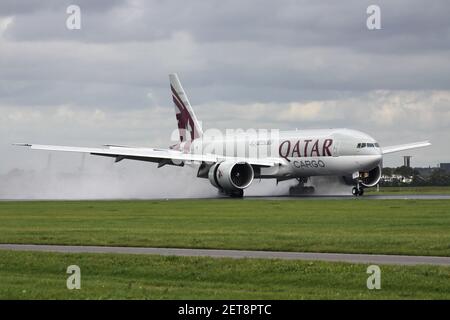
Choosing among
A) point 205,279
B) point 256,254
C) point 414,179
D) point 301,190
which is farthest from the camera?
point 414,179

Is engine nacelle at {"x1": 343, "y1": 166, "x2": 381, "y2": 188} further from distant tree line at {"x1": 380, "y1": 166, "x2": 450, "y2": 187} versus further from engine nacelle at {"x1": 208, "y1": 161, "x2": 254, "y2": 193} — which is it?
distant tree line at {"x1": 380, "y1": 166, "x2": 450, "y2": 187}

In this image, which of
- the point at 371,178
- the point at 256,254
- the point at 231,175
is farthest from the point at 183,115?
the point at 256,254

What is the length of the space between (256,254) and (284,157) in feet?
158

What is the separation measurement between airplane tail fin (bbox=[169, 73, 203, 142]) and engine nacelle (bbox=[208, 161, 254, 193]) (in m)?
14.5

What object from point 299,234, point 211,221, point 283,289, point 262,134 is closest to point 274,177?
point 262,134

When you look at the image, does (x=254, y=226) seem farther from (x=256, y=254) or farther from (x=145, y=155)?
(x=145, y=155)

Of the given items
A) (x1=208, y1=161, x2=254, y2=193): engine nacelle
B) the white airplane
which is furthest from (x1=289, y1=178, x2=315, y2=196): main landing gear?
(x1=208, y1=161, x2=254, y2=193): engine nacelle

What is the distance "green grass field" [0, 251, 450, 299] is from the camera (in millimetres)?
21422

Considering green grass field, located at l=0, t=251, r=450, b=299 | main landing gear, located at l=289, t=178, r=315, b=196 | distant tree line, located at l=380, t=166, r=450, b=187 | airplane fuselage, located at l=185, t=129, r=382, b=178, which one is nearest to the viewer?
green grass field, located at l=0, t=251, r=450, b=299

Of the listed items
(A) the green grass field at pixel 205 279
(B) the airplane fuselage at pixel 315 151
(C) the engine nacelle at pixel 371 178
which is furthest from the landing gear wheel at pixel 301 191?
(A) the green grass field at pixel 205 279

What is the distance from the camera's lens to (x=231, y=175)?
2889 inches

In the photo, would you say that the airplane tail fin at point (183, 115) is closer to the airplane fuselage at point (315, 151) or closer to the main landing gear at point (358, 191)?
the airplane fuselage at point (315, 151)

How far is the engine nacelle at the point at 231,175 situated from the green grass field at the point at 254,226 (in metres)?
12.9
